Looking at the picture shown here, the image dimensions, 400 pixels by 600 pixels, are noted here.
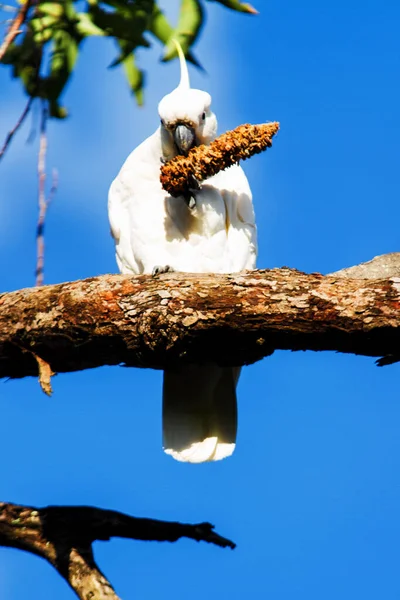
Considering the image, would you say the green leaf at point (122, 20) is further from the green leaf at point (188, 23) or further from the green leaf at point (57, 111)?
the green leaf at point (57, 111)

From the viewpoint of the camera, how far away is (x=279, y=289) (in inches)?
103

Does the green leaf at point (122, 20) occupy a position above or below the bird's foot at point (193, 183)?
below

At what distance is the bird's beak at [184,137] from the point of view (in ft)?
12.2

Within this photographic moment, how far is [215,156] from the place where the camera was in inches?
132

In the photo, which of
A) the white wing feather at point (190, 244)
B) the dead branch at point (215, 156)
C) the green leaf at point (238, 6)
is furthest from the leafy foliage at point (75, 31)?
the white wing feather at point (190, 244)

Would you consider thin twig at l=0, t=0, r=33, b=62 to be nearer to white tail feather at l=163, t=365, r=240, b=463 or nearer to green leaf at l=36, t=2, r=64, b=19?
green leaf at l=36, t=2, r=64, b=19

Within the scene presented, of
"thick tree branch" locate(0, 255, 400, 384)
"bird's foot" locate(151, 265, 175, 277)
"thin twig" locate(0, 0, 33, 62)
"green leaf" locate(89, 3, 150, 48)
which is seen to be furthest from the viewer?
"bird's foot" locate(151, 265, 175, 277)

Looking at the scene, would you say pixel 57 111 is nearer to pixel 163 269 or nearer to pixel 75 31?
pixel 75 31

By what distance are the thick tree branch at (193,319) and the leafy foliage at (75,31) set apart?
2.21 feet

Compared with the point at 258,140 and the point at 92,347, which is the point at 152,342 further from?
the point at 258,140

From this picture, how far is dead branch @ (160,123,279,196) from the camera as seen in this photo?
327 centimetres

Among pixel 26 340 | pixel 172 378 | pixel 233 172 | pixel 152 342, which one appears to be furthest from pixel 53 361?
pixel 233 172

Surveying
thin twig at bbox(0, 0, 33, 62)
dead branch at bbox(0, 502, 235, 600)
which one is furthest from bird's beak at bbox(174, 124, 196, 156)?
dead branch at bbox(0, 502, 235, 600)

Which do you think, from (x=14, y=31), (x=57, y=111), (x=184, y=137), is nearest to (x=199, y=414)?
(x=184, y=137)
